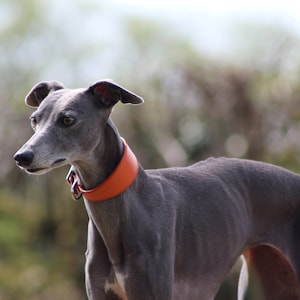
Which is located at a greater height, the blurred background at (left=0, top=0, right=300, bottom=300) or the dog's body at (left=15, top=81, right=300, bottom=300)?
the dog's body at (left=15, top=81, right=300, bottom=300)

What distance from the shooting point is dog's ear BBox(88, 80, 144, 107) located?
4543 mm

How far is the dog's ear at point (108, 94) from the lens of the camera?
4543 mm

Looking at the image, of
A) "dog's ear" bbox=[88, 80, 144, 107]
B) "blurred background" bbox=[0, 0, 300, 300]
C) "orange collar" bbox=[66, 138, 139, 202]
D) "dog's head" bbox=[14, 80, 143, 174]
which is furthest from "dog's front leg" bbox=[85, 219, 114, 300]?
"blurred background" bbox=[0, 0, 300, 300]

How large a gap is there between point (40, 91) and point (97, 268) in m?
0.90

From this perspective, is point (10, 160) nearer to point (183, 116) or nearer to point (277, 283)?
point (183, 116)

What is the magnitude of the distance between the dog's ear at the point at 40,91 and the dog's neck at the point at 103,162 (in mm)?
367

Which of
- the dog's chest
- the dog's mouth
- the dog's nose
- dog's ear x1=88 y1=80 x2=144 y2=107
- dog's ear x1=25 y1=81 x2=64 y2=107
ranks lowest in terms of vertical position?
the dog's chest

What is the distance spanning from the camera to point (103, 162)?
182 inches

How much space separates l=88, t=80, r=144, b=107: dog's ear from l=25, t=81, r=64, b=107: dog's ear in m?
0.29

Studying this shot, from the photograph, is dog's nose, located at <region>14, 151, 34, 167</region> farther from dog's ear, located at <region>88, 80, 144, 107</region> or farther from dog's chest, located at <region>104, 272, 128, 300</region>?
dog's chest, located at <region>104, 272, 128, 300</region>

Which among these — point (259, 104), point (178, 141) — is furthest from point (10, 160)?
point (259, 104)

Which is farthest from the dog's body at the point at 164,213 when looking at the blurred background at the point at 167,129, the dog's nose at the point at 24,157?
the blurred background at the point at 167,129

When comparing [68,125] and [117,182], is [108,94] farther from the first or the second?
[117,182]

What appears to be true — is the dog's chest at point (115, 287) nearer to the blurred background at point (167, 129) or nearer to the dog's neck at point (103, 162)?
the dog's neck at point (103, 162)
